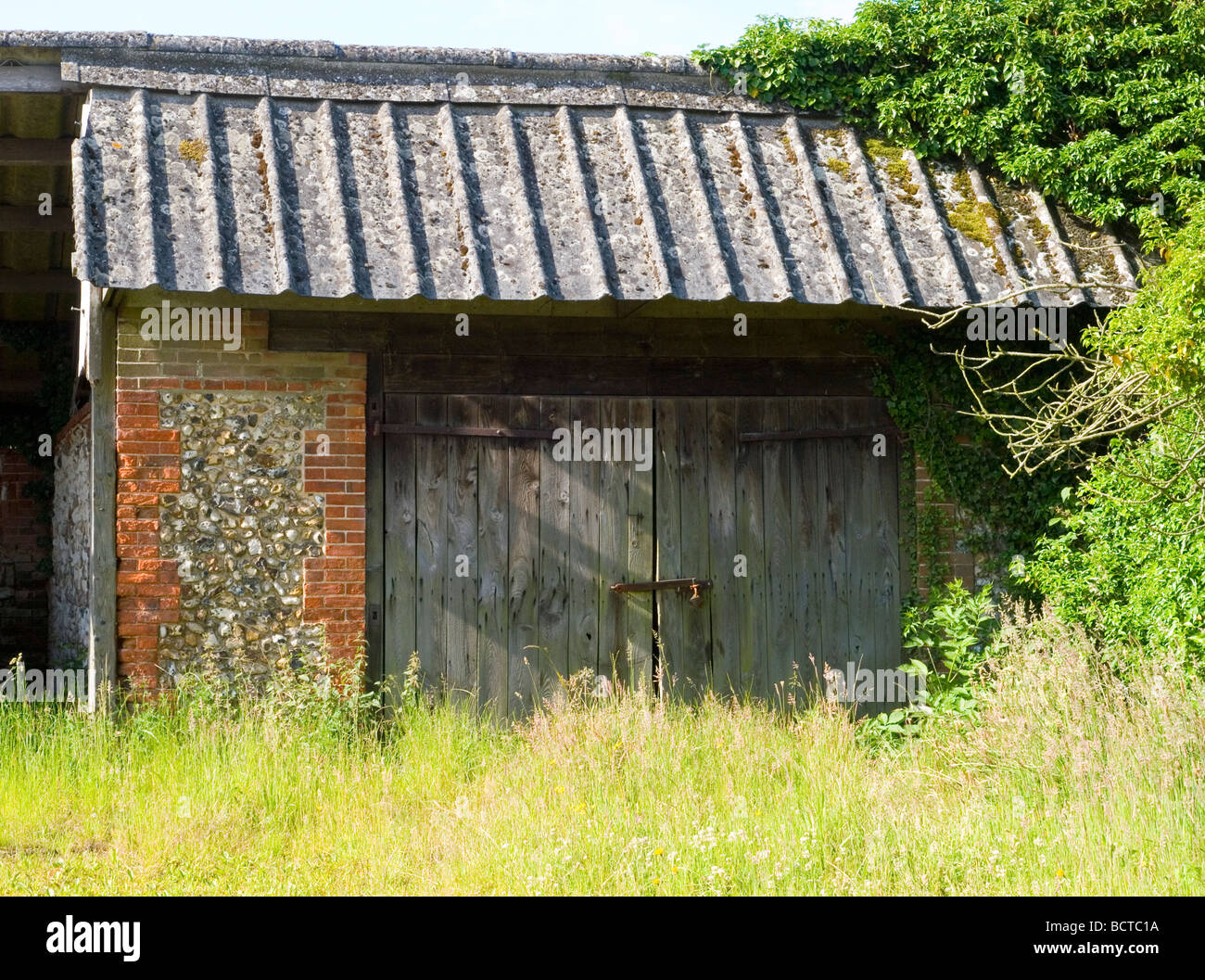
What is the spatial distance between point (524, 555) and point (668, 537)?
97 cm

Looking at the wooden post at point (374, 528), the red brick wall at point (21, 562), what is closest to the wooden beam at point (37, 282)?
the red brick wall at point (21, 562)

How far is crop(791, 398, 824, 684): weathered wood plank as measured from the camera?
808 centimetres

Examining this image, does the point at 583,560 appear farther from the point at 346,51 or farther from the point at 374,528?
the point at 346,51

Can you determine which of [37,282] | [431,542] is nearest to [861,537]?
[431,542]

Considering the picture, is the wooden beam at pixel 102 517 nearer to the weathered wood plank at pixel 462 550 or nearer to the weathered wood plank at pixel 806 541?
the weathered wood plank at pixel 462 550

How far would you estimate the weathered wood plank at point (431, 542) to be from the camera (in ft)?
25.0

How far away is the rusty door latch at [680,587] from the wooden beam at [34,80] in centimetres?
484

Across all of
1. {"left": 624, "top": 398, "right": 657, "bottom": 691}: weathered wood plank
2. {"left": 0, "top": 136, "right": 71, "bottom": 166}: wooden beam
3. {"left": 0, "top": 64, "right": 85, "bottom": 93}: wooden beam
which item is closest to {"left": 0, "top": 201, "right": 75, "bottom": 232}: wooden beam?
{"left": 0, "top": 136, "right": 71, "bottom": 166}: wooden beam

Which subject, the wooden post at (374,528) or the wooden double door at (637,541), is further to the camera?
the wooden double door at (637,541)

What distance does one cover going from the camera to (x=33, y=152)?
342 inches

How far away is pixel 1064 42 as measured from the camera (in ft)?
27.7

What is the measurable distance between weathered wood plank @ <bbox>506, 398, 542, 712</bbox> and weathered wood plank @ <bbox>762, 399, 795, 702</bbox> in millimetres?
1558

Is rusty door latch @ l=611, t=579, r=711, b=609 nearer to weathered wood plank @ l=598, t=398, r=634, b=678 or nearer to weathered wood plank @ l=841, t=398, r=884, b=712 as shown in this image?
weathered wood plank @ l=598, t=398, r=634, b=678

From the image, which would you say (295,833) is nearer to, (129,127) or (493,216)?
(493,216)
